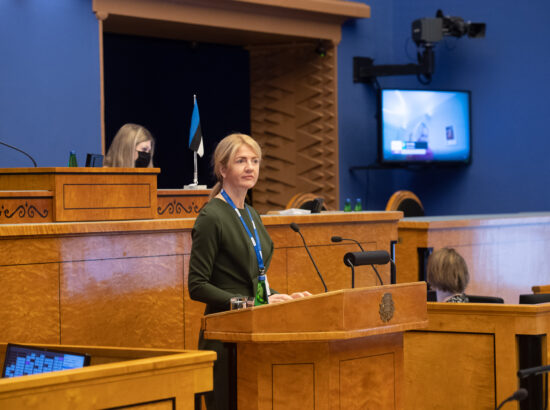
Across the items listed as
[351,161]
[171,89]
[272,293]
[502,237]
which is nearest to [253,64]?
[171,89]

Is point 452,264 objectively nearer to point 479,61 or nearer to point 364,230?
point 364,230

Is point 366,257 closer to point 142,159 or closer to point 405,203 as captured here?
point 142,159

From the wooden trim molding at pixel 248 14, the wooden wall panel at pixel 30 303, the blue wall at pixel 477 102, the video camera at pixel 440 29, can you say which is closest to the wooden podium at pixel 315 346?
the wooden wall panel at pixel 30 303

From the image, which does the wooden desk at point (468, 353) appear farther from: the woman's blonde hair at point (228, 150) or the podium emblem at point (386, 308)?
the woman's blonde hair at point (228, 150)

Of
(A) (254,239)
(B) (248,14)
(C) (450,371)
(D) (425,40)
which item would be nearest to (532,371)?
(A) (254,239)

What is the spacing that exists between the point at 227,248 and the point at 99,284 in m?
1.10

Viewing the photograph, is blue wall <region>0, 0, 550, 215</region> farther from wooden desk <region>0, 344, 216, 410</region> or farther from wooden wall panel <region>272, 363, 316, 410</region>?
wooden desk <region>0, 344, 216, 410</region>

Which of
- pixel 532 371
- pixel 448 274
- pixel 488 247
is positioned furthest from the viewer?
pixel 488 247

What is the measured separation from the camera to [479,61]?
392 inches

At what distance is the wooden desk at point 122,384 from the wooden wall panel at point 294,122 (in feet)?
23.4

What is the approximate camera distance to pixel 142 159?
16.0 feet

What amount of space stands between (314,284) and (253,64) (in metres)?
5.59

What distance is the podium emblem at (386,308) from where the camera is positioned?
2959 mm

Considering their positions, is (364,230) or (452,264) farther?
(364,230)
